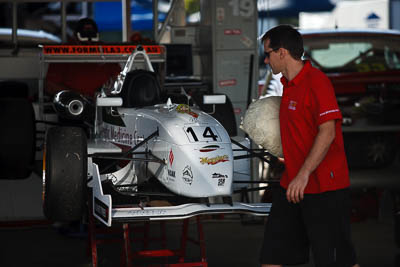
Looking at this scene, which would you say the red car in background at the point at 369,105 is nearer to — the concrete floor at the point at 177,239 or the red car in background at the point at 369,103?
the red car in background at the point at 369,103

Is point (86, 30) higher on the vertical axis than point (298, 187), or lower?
higher

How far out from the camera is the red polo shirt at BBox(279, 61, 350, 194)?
14.3 feet

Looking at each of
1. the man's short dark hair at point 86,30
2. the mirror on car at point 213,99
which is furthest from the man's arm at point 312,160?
the man's short dark hair at point 86,30

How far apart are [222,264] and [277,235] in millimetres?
2621

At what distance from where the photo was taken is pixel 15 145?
7.45 metres

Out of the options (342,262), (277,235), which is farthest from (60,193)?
(342,262)

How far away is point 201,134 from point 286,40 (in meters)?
1.34

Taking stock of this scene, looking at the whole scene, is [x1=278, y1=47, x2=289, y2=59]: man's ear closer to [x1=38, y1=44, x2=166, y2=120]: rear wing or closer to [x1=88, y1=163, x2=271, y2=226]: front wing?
[x1=88, y1=163, x2=271, y2=226]: front wing

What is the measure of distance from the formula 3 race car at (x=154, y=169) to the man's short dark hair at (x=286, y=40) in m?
1.22

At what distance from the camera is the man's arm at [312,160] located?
13.9 ft

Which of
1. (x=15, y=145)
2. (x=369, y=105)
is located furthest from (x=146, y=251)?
(x=369, y=105)

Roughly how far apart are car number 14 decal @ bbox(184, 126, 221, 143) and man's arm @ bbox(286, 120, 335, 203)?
141cm

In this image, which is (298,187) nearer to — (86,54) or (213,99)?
(213,99)

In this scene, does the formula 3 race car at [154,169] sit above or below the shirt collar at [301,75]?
below
